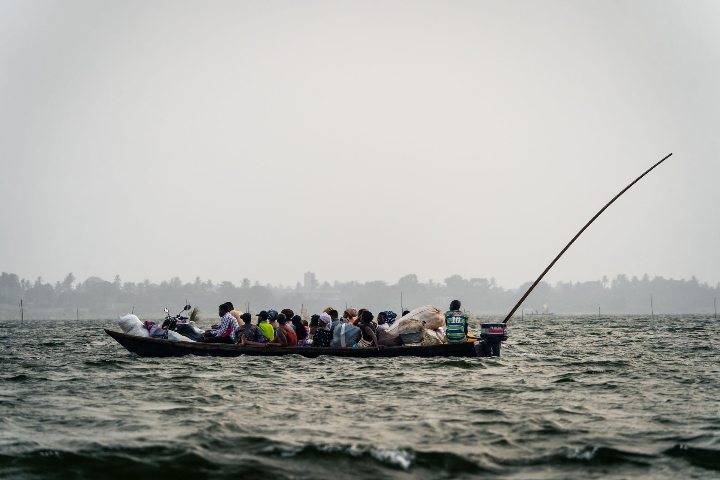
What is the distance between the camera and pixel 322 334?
2278 cm

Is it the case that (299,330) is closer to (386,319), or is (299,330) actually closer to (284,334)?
(284,334)

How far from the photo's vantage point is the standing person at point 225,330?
73.5 ft

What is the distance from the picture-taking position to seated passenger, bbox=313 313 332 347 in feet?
74.7

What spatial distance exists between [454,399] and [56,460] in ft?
25.5

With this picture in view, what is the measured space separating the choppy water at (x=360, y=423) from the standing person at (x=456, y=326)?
2.74m

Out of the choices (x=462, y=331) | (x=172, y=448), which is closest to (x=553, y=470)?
(x=172, y=448)

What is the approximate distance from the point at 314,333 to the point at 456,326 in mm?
5141

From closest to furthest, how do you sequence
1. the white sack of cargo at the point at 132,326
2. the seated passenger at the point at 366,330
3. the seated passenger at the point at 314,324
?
the seated passenger at the point at 366,330, the white sack of cargo at the point at 132,326, the seated passenger at the point at 314,324

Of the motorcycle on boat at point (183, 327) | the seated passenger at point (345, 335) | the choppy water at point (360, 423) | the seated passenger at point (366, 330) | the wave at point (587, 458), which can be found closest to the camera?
the choppy water at point (360, 423)

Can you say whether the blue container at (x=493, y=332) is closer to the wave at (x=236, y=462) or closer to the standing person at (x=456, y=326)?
the standing person at (x=456, y=326)

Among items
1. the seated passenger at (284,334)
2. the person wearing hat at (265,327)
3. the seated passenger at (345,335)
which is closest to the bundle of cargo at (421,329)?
the seated passenger at (345,335)

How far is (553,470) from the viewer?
25.5 ft

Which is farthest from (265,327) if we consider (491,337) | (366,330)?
(491,337)

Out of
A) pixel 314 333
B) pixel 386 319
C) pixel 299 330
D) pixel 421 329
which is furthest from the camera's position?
pixel 386 319
